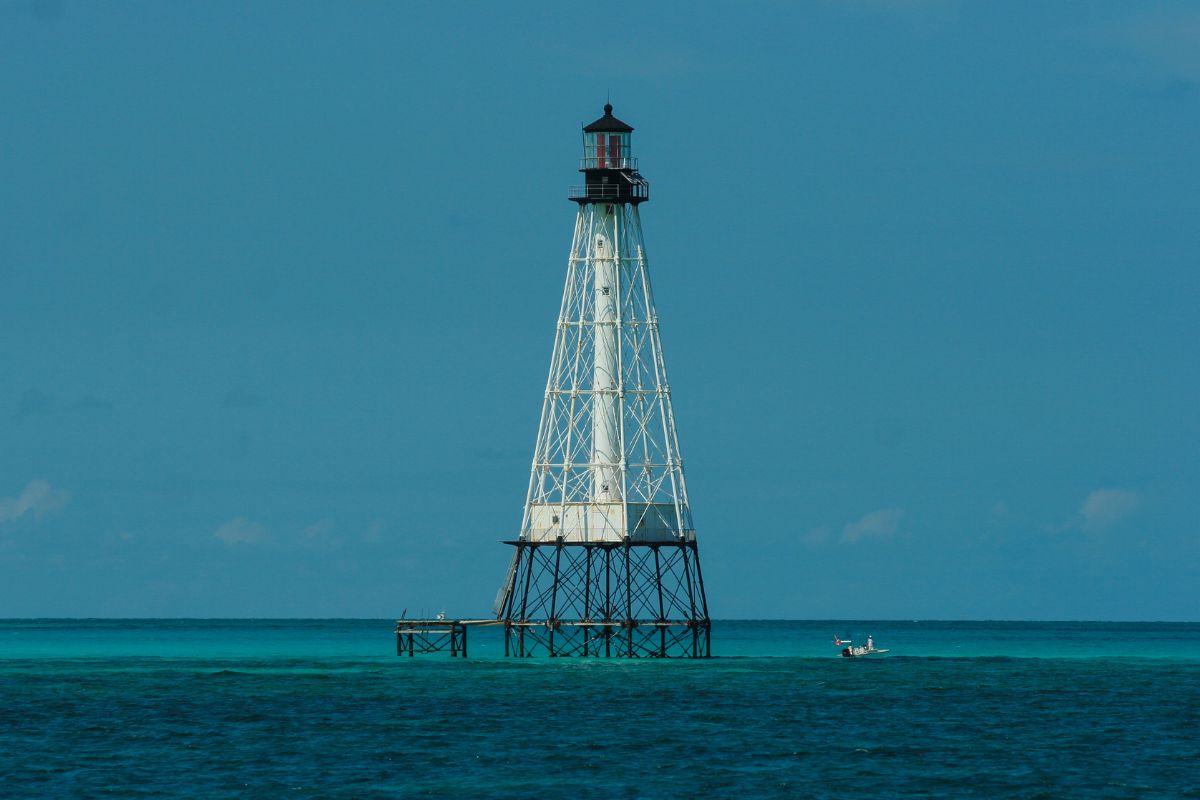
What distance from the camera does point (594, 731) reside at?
60.5 meters

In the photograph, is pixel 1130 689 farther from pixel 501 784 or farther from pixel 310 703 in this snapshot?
pixel 501 784

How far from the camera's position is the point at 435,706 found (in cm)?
6875

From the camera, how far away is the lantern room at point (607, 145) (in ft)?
302

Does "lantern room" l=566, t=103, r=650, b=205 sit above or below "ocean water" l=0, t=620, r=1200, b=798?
above

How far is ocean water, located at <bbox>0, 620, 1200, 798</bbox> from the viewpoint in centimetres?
4984

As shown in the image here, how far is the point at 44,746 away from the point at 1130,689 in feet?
150

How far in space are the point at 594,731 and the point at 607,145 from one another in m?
38.2

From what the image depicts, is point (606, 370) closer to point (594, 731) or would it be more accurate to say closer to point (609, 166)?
point (609, 166)

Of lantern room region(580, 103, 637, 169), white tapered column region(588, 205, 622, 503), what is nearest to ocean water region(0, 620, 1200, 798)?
white tapered column region(588, 205, 622, 503)

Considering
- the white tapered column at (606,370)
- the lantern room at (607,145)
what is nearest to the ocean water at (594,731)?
the white tapered column at (606,370)

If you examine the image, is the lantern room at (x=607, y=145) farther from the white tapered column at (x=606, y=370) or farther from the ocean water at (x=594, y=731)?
the ocean water at (x=594, y=731)

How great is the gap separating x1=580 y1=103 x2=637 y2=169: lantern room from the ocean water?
22.3 metres

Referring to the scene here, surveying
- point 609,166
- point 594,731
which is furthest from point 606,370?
point 594,731

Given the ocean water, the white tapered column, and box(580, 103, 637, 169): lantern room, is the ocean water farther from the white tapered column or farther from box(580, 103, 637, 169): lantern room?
box(580, 103, 637, 169): lantern room
